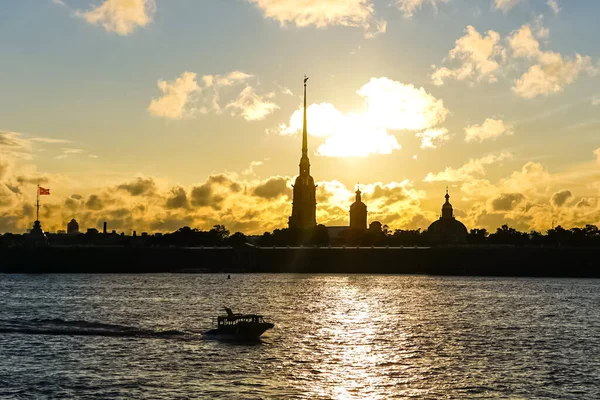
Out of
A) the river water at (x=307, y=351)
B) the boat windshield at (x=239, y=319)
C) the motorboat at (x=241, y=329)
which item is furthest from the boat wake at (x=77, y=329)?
the boat windshield at (x=239, y=319)

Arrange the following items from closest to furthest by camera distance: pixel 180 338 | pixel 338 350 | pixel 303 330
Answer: pixel 338 350 < pixel 180 338 < pixel 303 330

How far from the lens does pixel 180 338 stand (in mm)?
82250

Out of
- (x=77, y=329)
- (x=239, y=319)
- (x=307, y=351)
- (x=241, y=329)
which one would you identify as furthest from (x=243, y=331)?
(x=77, y=329)

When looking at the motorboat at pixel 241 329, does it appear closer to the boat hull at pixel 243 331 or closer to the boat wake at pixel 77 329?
the boat hull at pixel 243 331

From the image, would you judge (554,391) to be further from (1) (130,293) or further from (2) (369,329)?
(1) (130,293)

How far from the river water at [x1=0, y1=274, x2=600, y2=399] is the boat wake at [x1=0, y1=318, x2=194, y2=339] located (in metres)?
0.13

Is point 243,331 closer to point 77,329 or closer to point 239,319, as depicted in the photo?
point 239,319

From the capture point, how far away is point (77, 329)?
3533 inches

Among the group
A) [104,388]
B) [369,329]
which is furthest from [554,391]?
[369,329]

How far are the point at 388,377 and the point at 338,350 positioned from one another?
13.4m

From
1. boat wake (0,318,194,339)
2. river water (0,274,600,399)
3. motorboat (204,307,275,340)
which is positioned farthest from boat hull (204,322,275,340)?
boat wake (0,318,194,339)

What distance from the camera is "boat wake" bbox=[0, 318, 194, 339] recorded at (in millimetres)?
85250

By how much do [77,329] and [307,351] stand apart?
27.7 metres

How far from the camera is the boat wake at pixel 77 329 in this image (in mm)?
85250
